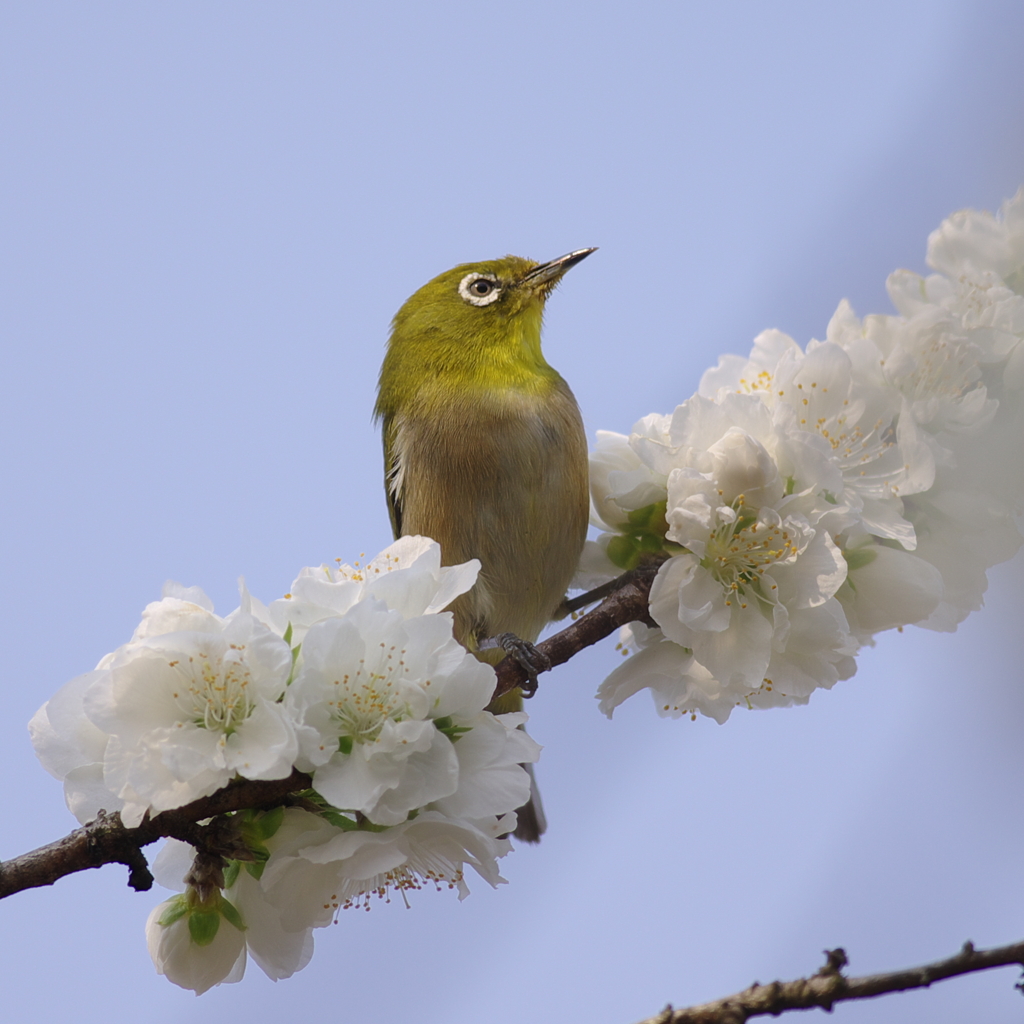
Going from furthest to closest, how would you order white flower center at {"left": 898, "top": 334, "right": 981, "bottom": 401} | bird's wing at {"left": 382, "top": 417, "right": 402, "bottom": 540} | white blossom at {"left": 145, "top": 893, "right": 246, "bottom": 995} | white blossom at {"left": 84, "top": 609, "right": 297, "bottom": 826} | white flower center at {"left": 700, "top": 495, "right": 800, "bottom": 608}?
bird's wing at {"left": 382, "top": 417, "right": 402, "bottom": 540} < white flower center at {"left": 898, "top": 334, "right": 981, "bottom": 401} < white flower center at {"left": 700, "top": 495, "right": 800, "bottom": 608} < white blossom at {"left": 145, "top": 893, "right": 246, "bottom": 995} < white blossom at {"left": 84, "top": 609, "right": 297, "bottom": 826}

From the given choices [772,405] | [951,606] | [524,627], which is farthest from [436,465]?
[951,606]

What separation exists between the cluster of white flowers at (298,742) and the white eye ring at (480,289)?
1.76m

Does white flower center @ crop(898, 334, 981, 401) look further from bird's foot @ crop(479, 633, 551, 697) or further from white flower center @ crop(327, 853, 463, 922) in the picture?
white flower center @ crop(327, 853, 463, 922)

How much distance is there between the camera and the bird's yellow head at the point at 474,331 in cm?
288

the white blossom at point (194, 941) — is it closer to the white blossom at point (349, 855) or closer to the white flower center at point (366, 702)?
the white blossom at point (349, 855)

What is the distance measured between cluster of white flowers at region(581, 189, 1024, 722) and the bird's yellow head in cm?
96

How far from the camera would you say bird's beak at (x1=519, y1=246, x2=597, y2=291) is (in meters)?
3.07

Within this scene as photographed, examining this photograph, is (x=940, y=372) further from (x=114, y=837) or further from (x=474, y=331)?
(x=114, y=837)

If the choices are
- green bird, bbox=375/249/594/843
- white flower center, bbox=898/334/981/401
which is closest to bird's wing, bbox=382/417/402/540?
green bird, bbox=375/249/594/843

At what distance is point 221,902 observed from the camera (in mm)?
1466

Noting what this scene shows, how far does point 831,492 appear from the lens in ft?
5.65

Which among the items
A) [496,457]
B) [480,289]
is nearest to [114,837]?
[496,457]

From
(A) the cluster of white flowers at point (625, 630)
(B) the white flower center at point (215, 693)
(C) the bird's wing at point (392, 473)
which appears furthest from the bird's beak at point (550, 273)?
(B) the white flower center at point (215, 693)

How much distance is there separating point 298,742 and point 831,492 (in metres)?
0.99
